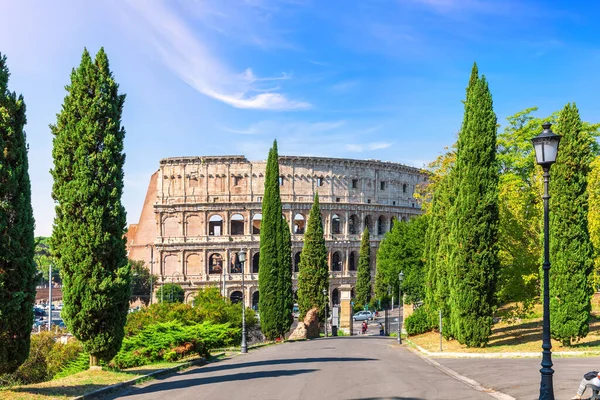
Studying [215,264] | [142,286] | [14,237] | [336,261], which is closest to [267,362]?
[14,237]

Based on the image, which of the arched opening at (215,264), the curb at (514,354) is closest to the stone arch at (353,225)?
the arched opening at (215,264)

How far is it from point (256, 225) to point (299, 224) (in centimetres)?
622

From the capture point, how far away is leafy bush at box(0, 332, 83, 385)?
19031mm

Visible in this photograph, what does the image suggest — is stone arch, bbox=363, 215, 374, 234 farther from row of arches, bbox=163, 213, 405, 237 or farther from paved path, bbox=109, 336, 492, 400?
paved path, bbox=109, 336, 492, 400

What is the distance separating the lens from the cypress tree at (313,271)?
48.8 meters

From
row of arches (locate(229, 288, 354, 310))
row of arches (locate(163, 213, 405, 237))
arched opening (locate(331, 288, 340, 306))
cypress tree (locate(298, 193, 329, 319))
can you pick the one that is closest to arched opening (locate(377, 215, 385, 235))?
row of arches (locate(163, 213, 405, 237))

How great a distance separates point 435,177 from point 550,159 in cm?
3587

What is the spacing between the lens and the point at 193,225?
82188 mm

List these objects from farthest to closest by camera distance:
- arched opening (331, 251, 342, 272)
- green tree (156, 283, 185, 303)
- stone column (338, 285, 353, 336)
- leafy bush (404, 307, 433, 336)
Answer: arched opening (331, 251, 342, 272)
green tree (156, 283, 185, 303)
stone column (338, 285, 353, 336)
leafy bush (404, 307, 433, 336)

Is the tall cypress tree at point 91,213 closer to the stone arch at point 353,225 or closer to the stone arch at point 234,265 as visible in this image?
the stone arch at point 234,265

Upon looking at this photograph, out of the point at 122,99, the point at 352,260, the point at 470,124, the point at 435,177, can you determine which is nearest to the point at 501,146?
the point at 435,177

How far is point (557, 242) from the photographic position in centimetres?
2177

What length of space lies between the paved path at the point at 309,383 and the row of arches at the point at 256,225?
63.5 m

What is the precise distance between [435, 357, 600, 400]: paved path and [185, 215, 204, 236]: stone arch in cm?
6395
